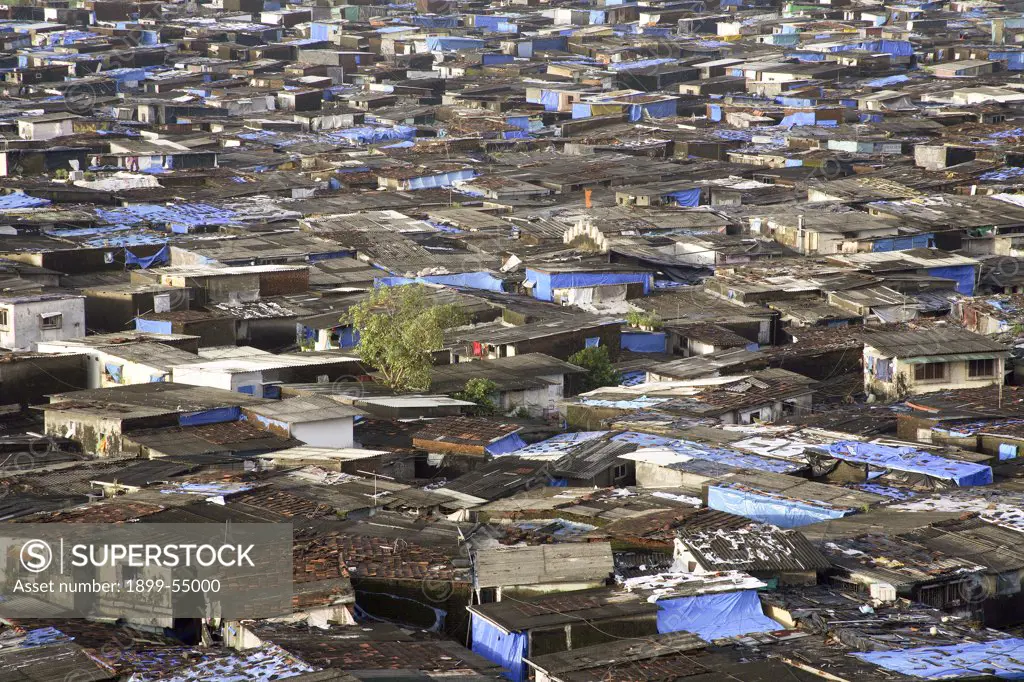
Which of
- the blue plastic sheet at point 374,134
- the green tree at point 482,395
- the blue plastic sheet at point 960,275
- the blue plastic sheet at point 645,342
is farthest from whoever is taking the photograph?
the blue plastic sheet at point 374,134

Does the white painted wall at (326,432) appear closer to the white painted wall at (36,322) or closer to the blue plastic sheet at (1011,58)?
the white painted wall at (36,322)

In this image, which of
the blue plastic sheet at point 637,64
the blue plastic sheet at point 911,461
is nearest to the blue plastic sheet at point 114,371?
the blue plastic sheet at point 911,461

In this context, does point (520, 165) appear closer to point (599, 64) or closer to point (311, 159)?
point (311, 159)

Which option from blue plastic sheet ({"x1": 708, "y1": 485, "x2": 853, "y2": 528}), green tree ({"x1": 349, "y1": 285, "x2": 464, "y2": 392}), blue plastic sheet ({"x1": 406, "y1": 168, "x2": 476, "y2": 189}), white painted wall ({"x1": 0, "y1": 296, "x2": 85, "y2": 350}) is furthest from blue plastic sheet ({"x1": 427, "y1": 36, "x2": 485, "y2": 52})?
blue plastic sheet ({"x1": 708, "y1": 485, "x2": 853, "y2": 528})

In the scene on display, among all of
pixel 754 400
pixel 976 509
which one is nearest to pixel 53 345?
pixel 754 400

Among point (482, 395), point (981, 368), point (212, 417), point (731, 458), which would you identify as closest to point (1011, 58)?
point (981, 368)

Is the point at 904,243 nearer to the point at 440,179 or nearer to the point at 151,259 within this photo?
the point at 440,179
